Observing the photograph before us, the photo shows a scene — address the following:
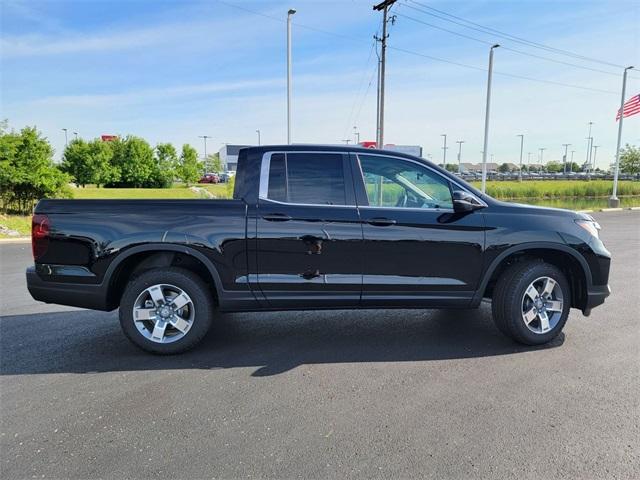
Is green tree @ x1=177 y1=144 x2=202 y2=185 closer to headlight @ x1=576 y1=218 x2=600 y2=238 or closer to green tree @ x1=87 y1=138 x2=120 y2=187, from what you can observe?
green tree @ x1=87 y1=138 x2=120 y2=187

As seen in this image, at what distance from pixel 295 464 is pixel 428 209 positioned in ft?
8.39

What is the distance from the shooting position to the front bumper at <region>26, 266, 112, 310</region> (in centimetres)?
398

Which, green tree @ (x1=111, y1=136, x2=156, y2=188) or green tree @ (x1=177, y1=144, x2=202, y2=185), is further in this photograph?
green tree @ (x1=177, y1=144, x2=202, y2=185)

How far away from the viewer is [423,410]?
3139 millimetres

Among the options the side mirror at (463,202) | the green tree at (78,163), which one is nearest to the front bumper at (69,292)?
the side mirror at (463,202)

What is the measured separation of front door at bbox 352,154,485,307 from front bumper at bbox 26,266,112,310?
2375 millimetres

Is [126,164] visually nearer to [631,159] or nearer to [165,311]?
[165,311]

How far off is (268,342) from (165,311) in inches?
41.2

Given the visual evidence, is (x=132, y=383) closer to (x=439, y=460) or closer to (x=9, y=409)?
(x=9, y=409)

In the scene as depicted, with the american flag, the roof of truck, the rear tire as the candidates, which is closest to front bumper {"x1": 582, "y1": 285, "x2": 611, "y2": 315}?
the rear tire

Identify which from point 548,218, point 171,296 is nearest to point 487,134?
point 548,218

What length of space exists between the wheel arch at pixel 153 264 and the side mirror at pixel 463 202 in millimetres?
2249

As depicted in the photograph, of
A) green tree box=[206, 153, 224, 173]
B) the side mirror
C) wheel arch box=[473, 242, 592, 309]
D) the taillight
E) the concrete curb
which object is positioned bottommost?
the concrete curb

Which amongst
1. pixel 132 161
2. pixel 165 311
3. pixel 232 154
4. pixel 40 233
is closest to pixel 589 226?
pixel 165 311
